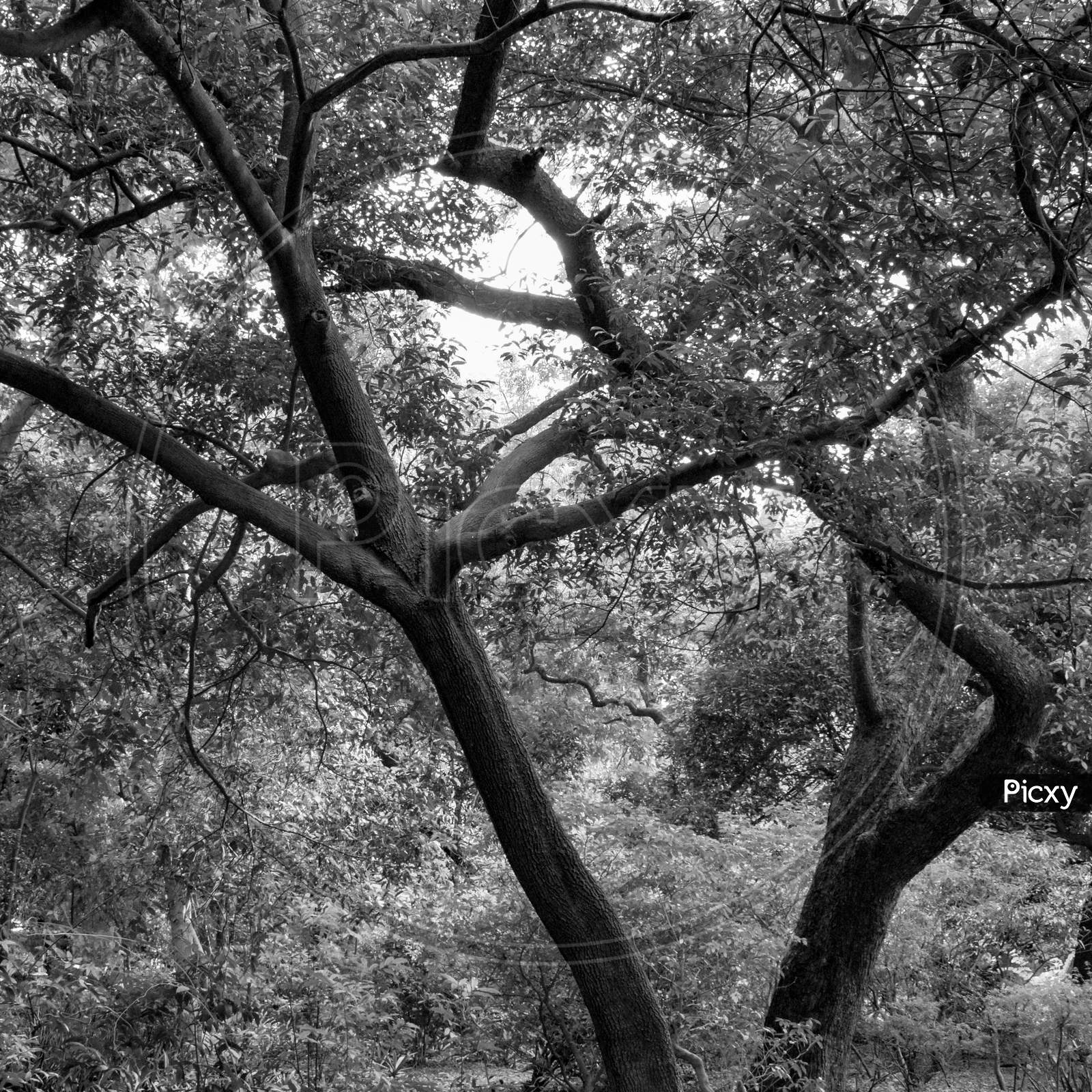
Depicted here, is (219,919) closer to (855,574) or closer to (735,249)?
(855,574)

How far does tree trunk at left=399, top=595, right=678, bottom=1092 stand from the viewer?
3328 mm

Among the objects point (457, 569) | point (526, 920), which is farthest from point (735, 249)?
point (526, 920)

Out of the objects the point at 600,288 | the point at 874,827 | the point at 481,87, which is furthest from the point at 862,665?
the point at 481,87

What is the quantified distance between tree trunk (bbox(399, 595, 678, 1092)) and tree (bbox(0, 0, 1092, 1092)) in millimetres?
12

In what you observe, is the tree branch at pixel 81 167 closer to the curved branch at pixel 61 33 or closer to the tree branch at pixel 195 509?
the curved branch at pixel 61 33

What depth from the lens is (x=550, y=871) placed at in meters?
3.35

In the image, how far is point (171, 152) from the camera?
13.8 feet

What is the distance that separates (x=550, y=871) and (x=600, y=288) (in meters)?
2.18

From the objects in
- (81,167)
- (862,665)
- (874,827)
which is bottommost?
(874,827)

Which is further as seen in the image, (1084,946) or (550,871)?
(1084,946)

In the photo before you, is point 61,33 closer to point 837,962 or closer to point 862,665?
point 862,665

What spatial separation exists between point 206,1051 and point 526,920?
1.39m

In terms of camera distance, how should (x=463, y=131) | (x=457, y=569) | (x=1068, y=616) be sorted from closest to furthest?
(x=457, y=569)
(x=463, y=131)
(x=1068, y=616)

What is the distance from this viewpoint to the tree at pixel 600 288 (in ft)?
8.78
